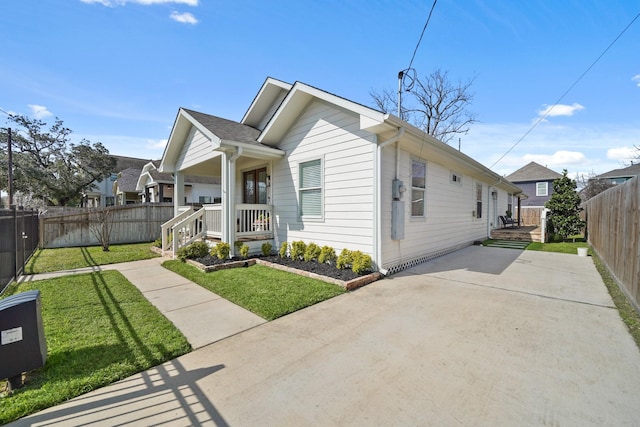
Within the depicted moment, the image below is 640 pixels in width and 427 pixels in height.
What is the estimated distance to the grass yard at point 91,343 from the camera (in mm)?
2309

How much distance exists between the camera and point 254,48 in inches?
328

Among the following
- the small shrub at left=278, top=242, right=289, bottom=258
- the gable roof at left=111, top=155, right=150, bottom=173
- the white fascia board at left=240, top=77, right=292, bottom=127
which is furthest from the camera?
the gable roof at left=111, top=155, right=150, bottom=173

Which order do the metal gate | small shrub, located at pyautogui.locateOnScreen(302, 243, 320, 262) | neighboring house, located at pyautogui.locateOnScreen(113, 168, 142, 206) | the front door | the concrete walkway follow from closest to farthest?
1. the concrete walkway
2. the metal gate
3. small shrub, located at pyautogui.locateOnScreen(302, 243, 320, 262)
4. the front door
5. neighboring house, located at pyautogui.locateOnScreen(113, 168, 142, 206)

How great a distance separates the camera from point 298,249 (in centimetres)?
716

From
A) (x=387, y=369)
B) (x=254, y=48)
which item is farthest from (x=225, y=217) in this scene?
(x=387, y=369)

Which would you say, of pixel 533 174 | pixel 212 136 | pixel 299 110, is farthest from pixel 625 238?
pixel 533 174

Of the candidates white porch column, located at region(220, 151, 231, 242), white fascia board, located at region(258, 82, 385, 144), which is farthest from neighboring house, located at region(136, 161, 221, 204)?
white fascia board, located at region(258, 82, 385, 144)

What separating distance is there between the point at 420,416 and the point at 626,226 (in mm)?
5260

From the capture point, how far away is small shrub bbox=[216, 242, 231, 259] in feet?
23.7

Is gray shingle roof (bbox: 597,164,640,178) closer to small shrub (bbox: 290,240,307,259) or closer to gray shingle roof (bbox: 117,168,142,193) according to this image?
small shrub (bbox: 290,240,307,259)

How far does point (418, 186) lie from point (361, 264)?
121 inches

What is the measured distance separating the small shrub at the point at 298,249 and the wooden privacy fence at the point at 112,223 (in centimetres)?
949

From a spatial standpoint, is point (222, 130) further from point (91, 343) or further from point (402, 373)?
point (402, 373)

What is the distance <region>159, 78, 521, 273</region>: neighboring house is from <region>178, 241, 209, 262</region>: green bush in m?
0.56
